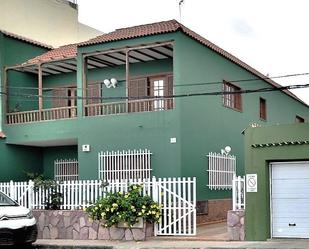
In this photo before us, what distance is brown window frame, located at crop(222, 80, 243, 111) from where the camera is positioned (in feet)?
76.0

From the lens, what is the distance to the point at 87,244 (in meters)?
15.5

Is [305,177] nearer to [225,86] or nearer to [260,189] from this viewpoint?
[260,189]

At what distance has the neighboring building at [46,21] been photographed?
86.9 feet

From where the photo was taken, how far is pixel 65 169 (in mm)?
24297

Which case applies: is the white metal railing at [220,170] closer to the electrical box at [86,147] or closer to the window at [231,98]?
the window at [231,98]

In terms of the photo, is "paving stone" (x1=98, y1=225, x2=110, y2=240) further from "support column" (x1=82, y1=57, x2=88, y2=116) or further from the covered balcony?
"support column" (x1=82, y1=57, x2=88, y2=116)

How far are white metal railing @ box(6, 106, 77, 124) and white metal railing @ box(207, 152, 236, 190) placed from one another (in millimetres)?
5757

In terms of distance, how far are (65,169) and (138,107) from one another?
212 inches

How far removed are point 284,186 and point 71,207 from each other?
21.3ft

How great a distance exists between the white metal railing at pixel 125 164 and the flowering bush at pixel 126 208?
11.7ft

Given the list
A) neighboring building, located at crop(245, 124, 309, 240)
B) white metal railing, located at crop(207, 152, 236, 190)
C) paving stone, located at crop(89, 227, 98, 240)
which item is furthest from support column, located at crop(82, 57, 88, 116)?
neighboring building, located at crop(245, 124, 309, 240)

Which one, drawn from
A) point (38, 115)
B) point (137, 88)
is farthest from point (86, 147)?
point (38, 115)

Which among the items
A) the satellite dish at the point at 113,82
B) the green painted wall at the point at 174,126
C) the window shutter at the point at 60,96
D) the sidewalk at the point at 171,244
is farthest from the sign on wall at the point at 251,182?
the window shutter at the point at 60,96

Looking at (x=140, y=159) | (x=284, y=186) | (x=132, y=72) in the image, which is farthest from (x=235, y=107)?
(x=284, y=186)
